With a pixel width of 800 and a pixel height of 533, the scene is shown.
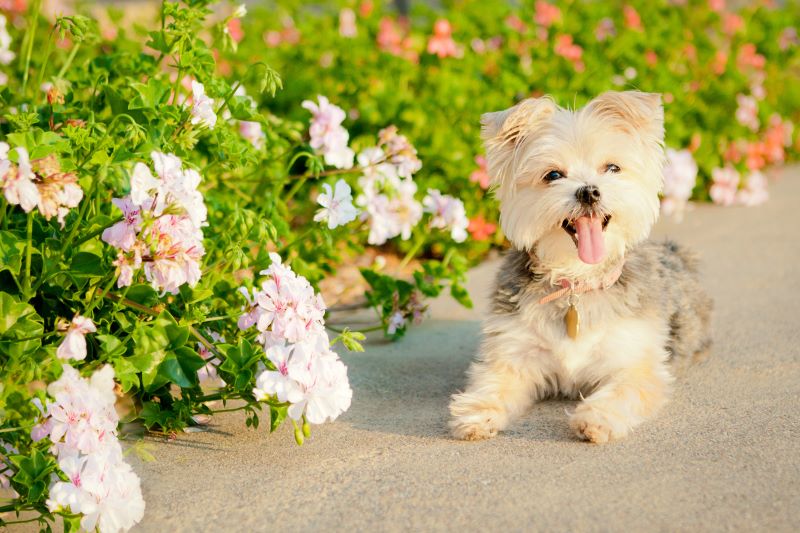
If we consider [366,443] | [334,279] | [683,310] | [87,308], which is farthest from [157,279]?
[334,279]

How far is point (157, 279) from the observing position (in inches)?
128

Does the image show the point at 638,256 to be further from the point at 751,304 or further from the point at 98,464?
the point at 98,464

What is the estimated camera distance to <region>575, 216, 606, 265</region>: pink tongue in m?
4.24

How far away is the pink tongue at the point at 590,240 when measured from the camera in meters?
4.24

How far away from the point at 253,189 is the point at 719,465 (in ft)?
9.66

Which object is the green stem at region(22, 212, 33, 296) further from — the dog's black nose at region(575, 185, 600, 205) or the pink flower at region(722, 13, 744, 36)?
the pink flower at region(722, 13, 744, 36)

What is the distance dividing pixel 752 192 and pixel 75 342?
23.1 feet

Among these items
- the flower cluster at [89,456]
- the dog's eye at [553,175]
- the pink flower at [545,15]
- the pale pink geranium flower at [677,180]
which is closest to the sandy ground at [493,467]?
the flower cluster at [89,456]

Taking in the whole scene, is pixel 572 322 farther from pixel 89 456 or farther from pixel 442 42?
pixel 442 42

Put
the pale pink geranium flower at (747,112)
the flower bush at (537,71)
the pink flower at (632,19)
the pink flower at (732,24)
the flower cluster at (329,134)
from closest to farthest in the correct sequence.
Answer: the flower cluster at (329,134) → the flower bush at (537,71) → the pale pink geranium flower at (747,112) → the pink flower at (632,19) → the pink flower at (732,24)

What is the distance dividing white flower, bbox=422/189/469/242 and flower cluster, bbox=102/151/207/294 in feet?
7.65

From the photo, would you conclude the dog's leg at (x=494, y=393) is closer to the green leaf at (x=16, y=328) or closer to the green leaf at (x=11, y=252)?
the green leaf at (x=16, y=328)

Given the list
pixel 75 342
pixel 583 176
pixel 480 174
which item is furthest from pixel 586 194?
pixel 480 174

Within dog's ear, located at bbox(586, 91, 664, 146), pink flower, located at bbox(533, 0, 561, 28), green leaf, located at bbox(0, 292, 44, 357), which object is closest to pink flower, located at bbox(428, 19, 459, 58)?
pink flower, located at bbox(533, 0, 561, 28)
